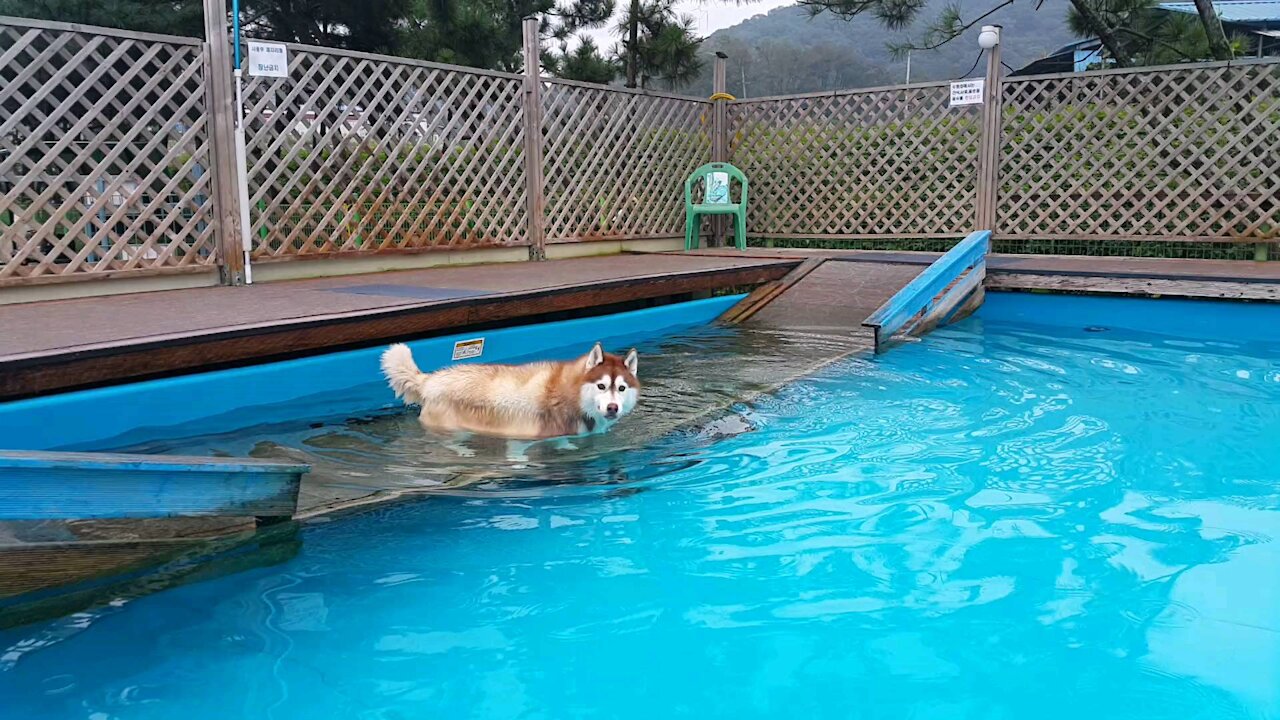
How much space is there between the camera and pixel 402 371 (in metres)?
3.88

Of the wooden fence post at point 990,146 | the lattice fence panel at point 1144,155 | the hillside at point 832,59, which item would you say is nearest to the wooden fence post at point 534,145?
the wooden fence post at point 990,146

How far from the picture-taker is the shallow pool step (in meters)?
1.96

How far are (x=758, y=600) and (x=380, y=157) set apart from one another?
5.47m

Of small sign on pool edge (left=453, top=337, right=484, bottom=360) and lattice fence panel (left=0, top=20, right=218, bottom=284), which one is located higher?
lattice fence panel (left=0, top=20, right=218, bottom=284)

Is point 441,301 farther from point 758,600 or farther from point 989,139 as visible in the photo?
point 989,139

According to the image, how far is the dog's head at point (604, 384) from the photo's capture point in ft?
11.4

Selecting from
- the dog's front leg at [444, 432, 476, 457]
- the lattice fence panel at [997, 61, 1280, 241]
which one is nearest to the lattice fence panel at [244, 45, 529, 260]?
the dog's front leg at [444, 432, 476, 457]

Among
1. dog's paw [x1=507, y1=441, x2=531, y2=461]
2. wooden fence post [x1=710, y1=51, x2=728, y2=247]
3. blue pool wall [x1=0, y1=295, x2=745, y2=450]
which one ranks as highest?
wooden fence post [x1=710, y1=51, x2=728, y2=247]

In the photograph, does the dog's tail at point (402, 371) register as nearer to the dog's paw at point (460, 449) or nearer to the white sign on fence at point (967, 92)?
the dog's paw at point (460, 449)

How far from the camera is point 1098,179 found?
26.9 feet

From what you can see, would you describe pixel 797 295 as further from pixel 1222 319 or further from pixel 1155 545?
pixel 1155 545

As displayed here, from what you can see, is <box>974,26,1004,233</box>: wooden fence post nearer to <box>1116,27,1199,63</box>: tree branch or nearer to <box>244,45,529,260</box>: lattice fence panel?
<box>1116,27,1199,63</box>: tree branch

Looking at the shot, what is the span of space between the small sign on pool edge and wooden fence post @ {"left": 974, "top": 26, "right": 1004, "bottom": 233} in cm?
526

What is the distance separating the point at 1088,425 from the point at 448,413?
103 inches
